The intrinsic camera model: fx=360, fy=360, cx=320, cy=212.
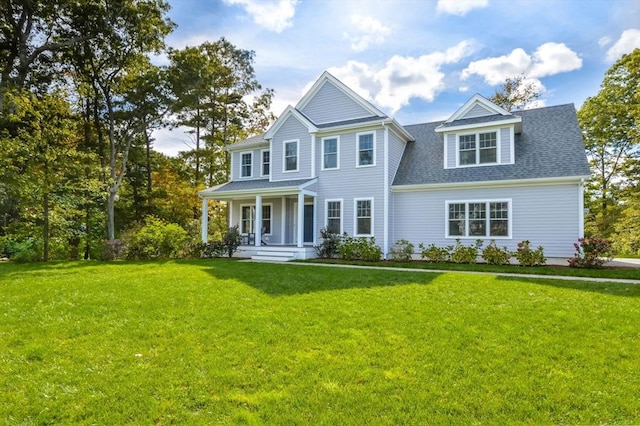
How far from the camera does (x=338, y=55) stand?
55.7 ft

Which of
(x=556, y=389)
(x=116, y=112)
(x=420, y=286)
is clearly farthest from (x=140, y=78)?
(x=556, y=389)

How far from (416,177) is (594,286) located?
8.50 metres

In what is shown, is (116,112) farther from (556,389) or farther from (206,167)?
(556,389)

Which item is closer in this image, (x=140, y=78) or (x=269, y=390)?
(x=269, y=390)

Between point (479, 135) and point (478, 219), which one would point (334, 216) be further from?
point (479, 135)

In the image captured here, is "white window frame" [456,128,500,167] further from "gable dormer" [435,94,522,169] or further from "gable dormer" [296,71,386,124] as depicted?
"gable dormer" [296,71,386,124]

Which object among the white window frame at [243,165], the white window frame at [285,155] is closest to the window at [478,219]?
the white window frame at [285,155]

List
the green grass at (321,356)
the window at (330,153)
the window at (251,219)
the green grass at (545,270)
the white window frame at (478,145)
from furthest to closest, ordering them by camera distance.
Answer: the window at (251,219) < the window at (330,153) < the white window frame at (478,145) < the green grass at (545,270) < the green grass at (321,356)

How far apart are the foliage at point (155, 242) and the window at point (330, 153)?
7569mm

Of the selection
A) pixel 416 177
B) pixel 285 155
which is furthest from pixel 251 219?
pixel 416 177

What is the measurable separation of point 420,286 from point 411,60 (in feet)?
40.7

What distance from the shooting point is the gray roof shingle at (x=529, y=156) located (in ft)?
44.7

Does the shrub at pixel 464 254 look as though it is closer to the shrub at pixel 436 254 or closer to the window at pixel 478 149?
the shrub at pixel 436 254

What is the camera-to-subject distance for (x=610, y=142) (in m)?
25.0
